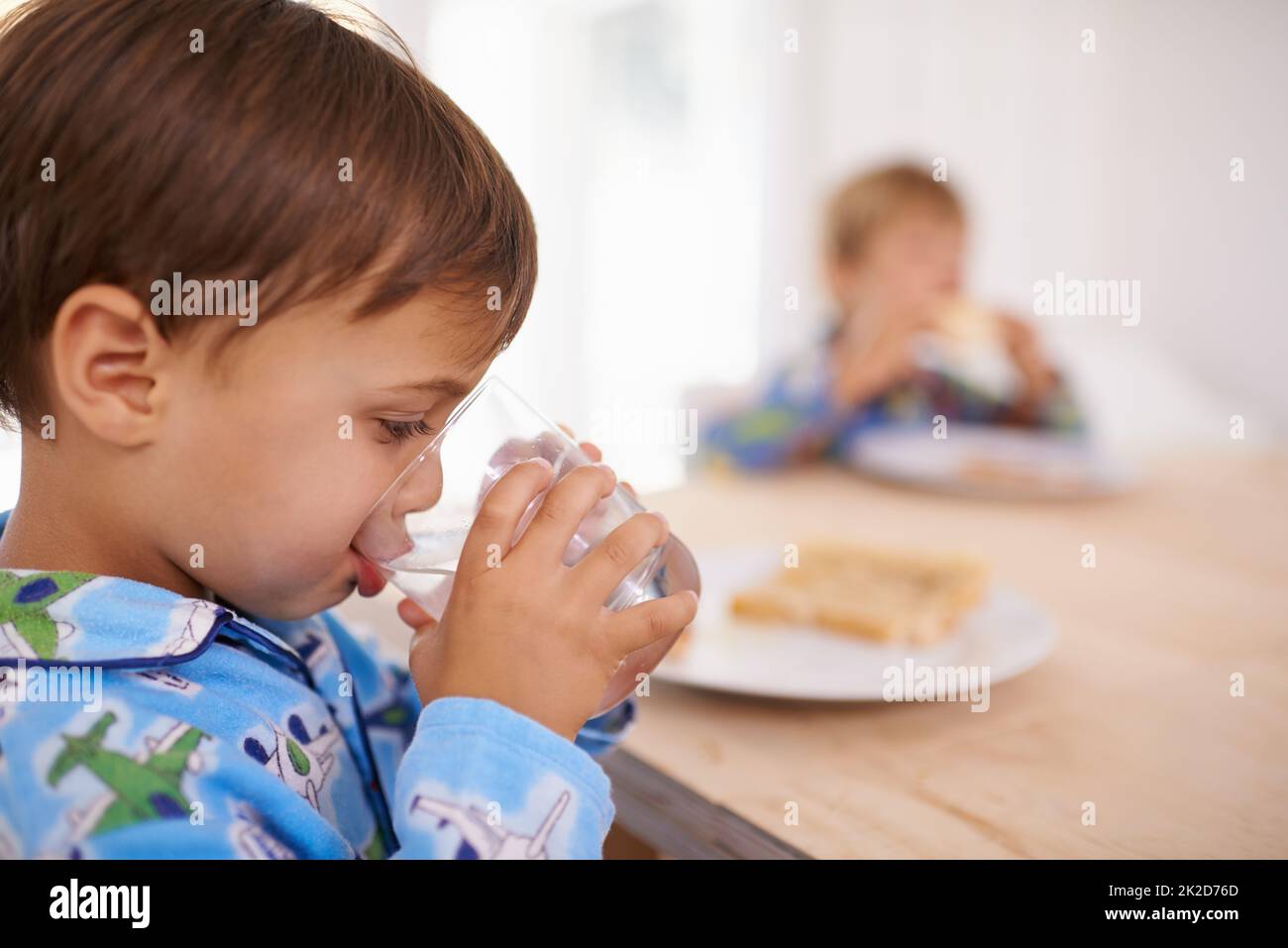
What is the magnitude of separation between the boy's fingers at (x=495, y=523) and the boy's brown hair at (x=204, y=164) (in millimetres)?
125

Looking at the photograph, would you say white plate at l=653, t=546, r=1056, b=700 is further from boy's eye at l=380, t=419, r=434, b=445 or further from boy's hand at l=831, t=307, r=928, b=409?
boy's hand at l=831, t=307, r=928, b=409

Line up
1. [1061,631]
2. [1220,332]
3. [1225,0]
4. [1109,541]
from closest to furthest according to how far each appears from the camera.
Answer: [1061,631], [1109,541], [1225,0], [1220,332]

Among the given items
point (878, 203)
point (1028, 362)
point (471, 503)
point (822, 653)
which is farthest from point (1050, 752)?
point (878, 203)

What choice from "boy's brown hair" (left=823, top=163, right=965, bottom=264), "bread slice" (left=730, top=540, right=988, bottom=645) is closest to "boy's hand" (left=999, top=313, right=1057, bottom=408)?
"boy's brown hair" (left=823, top=163, right=965, bottom=264)

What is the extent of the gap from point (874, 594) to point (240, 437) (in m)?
0.64

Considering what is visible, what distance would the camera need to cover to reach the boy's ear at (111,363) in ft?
2.00

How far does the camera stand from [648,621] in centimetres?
66

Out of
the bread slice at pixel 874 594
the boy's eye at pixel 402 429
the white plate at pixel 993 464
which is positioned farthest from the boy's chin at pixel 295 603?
the white plate at pixel 993 464

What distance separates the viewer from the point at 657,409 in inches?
186

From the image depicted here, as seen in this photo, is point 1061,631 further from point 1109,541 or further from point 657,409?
point 657,409

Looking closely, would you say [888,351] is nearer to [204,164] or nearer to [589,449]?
[589,449]
